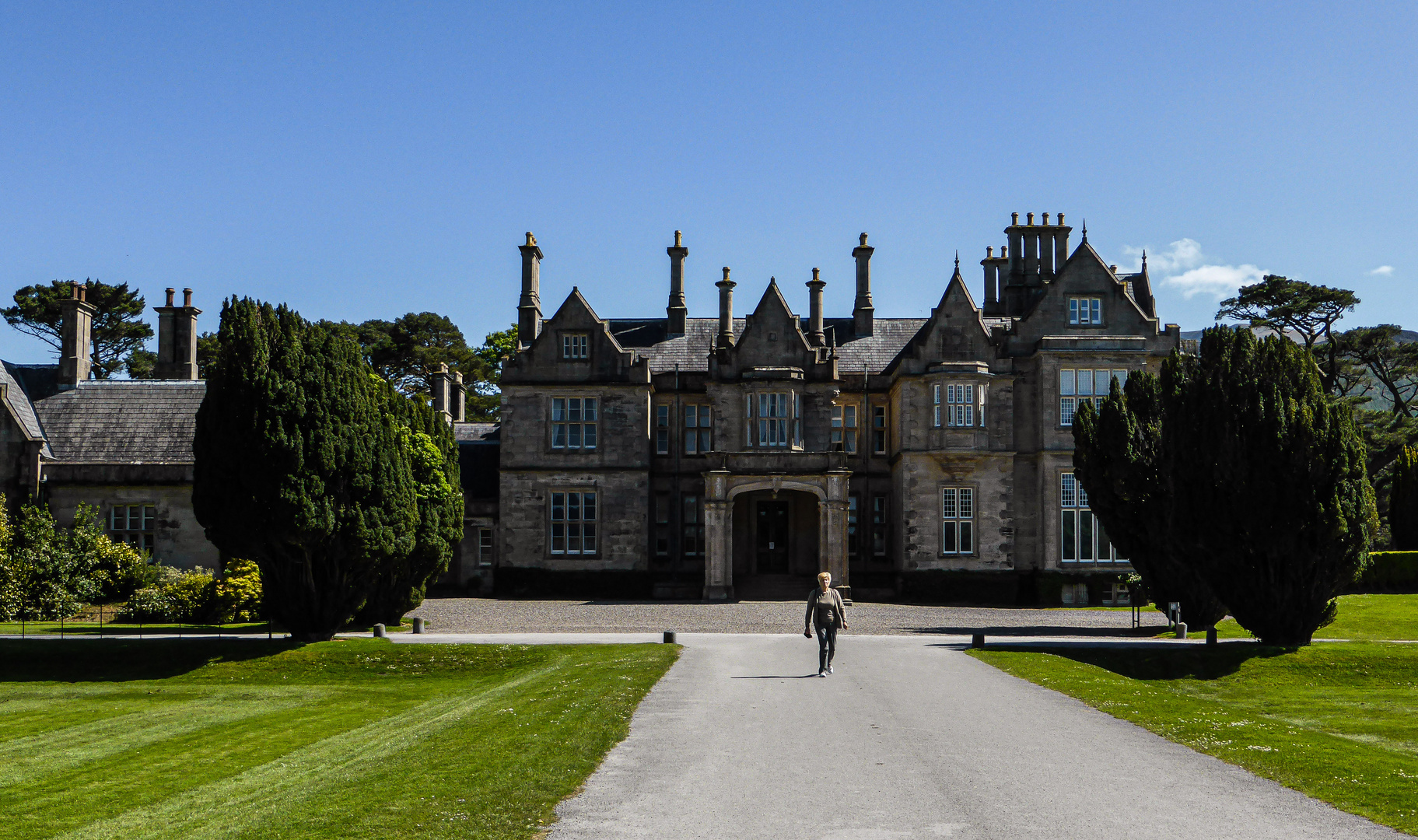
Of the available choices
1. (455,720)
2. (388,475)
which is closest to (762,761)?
(455,720)

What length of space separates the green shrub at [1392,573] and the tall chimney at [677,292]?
26563mm

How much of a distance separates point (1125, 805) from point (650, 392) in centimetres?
3680

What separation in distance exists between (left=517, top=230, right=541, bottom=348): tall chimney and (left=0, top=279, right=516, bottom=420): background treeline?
24.4 m

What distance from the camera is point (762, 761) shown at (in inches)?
484

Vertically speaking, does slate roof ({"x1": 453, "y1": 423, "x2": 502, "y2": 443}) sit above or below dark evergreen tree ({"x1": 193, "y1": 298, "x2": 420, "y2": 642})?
above

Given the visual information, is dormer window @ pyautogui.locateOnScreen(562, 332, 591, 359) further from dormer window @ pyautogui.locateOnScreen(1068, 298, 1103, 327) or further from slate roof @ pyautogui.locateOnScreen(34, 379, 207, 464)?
dormer window @ pyautogui.locateOnScreen(1068, 298, 1103, 327)

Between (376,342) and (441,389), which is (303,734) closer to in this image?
(441,389)

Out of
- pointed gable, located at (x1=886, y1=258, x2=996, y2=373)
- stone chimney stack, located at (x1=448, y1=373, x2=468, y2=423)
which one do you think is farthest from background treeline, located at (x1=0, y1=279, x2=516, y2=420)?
Answer: pointed gable, located at (x1=886, y1=258, x2=996, y2=373)

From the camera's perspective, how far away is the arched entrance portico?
1635 inches

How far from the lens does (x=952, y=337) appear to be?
144 ft

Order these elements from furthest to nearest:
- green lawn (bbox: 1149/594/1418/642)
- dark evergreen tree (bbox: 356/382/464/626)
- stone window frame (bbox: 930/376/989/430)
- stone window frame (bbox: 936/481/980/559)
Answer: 1. stone window frame (bbox: 936/481/980/559)
2. stone window frame (bbox: 930/376/989/430)
3. dark evergreen tree (bbox: 356/382/464/626)
4. green lawn (bbox: 1149/594/1418/642)

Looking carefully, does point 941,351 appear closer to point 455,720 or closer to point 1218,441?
point 1218,441

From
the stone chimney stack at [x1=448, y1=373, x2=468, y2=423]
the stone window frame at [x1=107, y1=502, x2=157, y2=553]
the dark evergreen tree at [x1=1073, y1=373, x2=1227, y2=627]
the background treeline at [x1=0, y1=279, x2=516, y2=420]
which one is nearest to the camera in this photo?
the dark evergreen tree at [x1=1073, y1=373, x2=1227, y2=627]

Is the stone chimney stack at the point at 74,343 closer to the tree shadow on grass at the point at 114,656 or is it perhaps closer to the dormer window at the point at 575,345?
the dormer window at the point at 575,345
